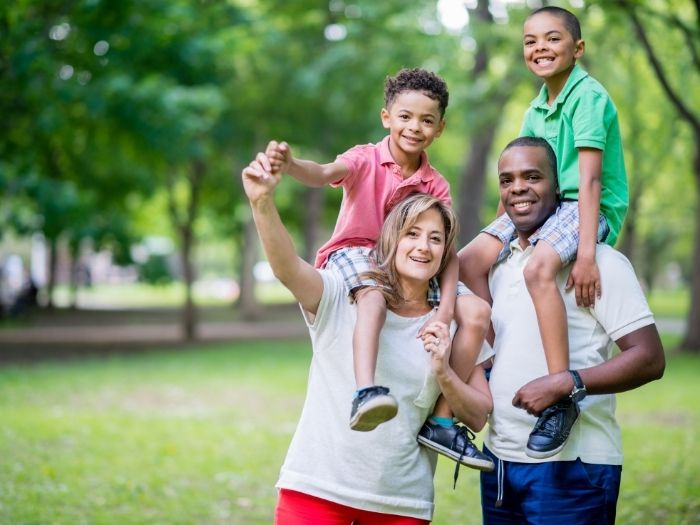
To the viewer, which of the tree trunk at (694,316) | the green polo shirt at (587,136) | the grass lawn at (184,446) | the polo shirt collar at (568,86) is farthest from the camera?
the tree trunk at (694,316)

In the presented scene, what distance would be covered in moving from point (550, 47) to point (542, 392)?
1295 mm

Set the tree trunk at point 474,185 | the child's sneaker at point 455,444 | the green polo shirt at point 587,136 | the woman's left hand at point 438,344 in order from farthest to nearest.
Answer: the tree trunk at point 474,185, the green polo shirt at point 587,136, the child's sneaker at point 455,444, the woman's left hand at point 438,344

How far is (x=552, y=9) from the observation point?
3.56 metres

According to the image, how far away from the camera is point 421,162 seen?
3.65 meters

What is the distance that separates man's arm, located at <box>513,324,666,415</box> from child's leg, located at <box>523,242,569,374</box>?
0.29ft

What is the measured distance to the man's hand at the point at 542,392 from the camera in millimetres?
3053

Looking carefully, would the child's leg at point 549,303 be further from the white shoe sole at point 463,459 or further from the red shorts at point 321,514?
the red shorts at point 321,514

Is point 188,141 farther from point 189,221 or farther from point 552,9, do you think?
point 552,9

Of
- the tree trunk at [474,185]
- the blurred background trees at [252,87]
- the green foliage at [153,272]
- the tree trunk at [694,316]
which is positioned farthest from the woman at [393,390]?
the green foliage at [153,272]

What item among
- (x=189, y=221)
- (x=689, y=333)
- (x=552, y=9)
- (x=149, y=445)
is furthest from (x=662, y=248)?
(x=552, y=9)

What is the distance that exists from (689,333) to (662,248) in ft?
95.0

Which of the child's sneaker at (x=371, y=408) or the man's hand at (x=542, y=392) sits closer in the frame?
the child's sneaker at (x=371, y=408)

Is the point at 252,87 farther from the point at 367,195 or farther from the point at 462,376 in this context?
the point at 462,376

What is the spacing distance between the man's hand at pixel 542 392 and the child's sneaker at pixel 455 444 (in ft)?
0.69
